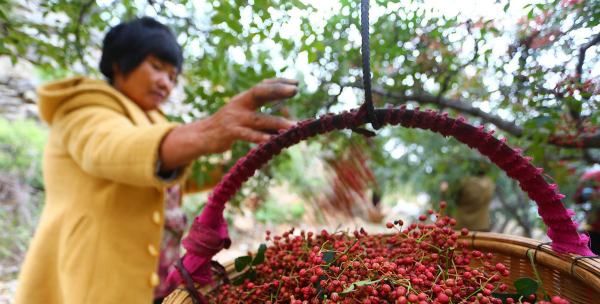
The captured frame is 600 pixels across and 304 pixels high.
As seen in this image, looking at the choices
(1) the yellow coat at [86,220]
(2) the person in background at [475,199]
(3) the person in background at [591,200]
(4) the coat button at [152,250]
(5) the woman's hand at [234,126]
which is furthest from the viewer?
(2) the person in background at [475,199]

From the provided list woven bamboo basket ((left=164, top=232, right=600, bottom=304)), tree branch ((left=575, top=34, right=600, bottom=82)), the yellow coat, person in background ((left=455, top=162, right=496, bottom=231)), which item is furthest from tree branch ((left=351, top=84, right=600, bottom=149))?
person in background ((left=455, top=162, right=496, bottom=231))

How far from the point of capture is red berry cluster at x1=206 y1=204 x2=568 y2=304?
46 centimetres

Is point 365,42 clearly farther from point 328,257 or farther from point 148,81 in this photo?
point 148,81

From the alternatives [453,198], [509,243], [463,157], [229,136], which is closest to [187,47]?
[229,136]

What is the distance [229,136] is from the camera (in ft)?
2.15

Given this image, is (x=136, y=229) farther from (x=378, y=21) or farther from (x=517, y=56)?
(x=517, y=56)

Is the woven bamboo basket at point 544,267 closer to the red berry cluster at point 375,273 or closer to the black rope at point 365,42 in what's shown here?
the red berry cluster at point 375,273

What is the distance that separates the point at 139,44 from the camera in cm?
101

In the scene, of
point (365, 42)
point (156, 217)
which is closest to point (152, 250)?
point (156, 217)

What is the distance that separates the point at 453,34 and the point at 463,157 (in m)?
1.43

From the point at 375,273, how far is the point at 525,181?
267 millimetres

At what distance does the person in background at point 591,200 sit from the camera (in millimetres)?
1494

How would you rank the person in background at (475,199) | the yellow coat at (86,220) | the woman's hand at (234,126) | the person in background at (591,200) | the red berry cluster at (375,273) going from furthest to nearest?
the person in background at (475,199)
the person in background at (591,200)
the yellow coat at (86,220)
the woman's hand at (234,126)
the red berry cluster at (375,273)

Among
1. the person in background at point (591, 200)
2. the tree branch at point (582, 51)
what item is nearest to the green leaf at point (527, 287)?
the tree branch at point (582, 51)
